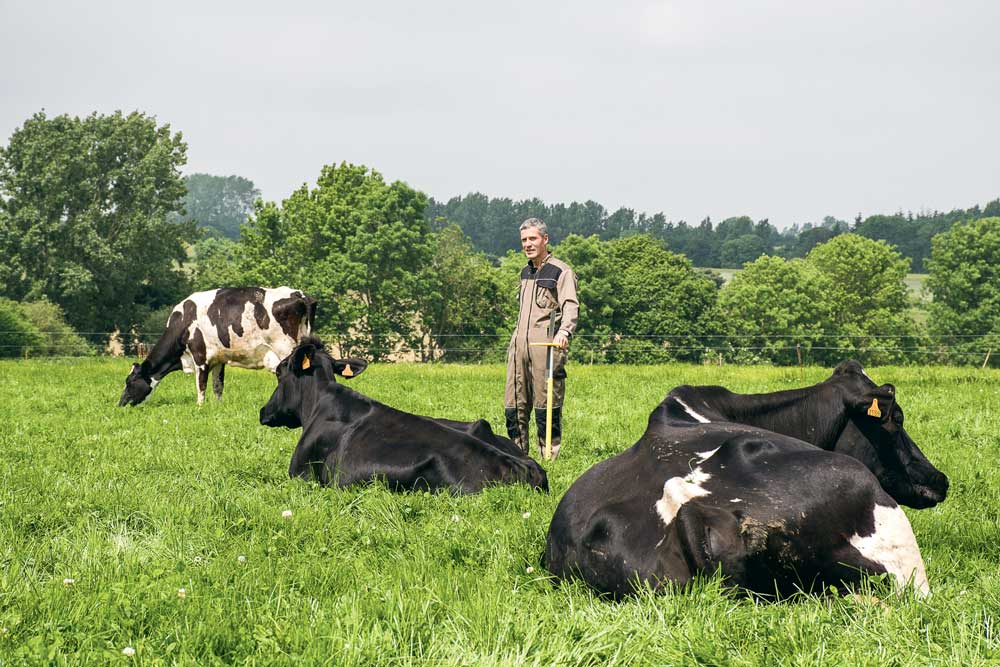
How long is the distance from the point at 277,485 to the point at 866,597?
494 centimetres

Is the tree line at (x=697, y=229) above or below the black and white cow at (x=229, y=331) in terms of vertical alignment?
above

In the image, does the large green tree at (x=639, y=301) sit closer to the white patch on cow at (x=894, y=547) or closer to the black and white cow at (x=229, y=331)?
the black and white cow at (x=229, y=331)

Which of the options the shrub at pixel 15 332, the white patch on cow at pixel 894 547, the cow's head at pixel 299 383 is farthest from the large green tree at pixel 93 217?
the white patch on cow at pixel 894 547

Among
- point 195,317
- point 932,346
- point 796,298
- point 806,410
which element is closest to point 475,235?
point 796,298

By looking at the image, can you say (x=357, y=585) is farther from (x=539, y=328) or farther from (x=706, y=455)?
(x=539, y=328)

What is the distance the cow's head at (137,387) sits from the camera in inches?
588

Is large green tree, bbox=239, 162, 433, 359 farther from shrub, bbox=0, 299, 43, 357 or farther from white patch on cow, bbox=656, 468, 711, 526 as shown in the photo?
white patch on cow, bbox=656, 468, 711, 526

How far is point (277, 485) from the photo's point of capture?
756 centimetres

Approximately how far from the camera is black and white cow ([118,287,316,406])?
15938mm

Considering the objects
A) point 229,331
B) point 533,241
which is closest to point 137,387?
point 229,331

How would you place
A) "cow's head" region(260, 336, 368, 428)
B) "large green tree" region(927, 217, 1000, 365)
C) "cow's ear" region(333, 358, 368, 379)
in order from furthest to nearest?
1. "large green tree" region(927, 217, 1000, 365)
2. "cow's ear" region(333, 358, 368, 379)
3. "cow's head" region(260, 336, 368, 428)

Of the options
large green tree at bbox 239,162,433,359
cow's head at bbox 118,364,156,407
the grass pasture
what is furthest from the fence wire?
the grass pasture

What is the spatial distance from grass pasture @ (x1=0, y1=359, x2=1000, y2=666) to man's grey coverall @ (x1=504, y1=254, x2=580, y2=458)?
605mm

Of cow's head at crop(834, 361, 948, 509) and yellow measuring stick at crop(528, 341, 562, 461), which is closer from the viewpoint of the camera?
cow's head at crop(834, 361, 948, 509)
